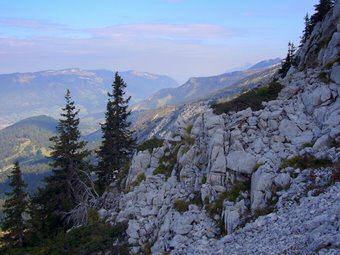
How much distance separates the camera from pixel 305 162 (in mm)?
19734

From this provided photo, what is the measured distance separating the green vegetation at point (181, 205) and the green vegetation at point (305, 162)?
19.1ft

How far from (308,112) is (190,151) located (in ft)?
26.0

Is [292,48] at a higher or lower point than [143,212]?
higher

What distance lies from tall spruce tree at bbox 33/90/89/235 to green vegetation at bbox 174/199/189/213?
19.4 metres

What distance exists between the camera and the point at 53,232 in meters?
37.9

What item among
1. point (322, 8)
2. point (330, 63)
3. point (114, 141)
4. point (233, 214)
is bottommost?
point (114, 141)

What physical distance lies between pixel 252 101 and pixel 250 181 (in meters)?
8.44

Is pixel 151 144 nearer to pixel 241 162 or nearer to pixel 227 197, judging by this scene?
pixel 241 162

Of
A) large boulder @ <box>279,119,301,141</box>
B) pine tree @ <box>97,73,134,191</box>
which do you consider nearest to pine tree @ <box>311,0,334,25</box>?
pine tree @ <box>97,73,134,191</box>

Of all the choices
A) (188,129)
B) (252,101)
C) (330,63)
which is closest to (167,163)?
(188,129)

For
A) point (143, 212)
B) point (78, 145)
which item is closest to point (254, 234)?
point (143, 212)

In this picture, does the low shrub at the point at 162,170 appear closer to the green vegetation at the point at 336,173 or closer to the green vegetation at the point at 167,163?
the green vegetation at the point at 167,163

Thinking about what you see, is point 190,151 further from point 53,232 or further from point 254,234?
point 53,232

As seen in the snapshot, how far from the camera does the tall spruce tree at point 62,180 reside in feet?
131
